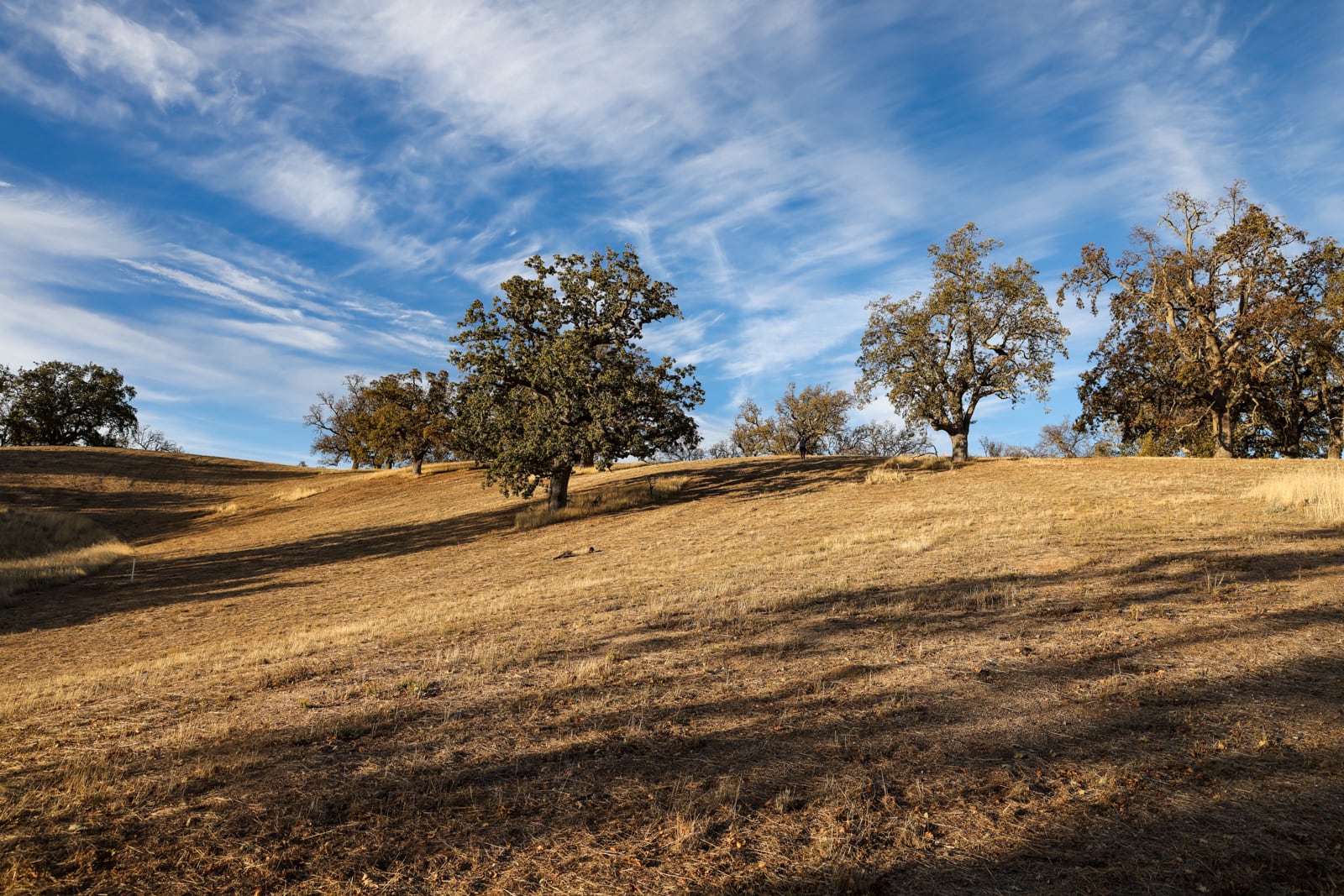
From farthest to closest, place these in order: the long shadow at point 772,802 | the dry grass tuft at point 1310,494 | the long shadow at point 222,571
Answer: the long shadow at point 222,571 < the dry grass tuft at point 1310,494 < the long shadow at point 772,802

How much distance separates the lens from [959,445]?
36.4 metres

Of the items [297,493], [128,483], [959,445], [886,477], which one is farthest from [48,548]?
[959,445]

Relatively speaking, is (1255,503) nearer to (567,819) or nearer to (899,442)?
(567,819)

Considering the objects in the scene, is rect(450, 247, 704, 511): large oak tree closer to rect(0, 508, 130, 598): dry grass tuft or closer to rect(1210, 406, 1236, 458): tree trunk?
rect(0, 508, 130, 598): dry grass tuft

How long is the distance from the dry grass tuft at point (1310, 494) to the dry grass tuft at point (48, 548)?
3546cm

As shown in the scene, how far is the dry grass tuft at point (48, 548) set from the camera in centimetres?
2239

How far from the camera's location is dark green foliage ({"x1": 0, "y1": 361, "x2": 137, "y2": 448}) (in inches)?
2618

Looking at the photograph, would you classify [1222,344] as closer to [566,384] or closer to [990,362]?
[990,362]

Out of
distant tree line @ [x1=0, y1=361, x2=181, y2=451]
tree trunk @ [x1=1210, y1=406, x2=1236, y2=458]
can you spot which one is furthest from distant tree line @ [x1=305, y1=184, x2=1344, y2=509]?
distant tree line @ [x1=0, y1=361, x2=181, y2=451]

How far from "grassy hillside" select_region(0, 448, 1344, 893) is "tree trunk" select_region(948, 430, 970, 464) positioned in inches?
754

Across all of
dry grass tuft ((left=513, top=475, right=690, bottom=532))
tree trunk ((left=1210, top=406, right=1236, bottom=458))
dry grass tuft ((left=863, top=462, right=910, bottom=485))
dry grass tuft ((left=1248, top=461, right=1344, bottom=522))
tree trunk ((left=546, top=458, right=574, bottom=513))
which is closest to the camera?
dry grass tuft ((left=1248, top=461, right=1344, bottom=522))

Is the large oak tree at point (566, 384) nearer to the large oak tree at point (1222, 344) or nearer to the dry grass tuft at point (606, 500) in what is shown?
the dry grass tuft at point (606, 500)

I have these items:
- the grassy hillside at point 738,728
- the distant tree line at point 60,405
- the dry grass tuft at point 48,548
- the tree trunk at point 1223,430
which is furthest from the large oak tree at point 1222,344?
the distant tree line at point 60,405

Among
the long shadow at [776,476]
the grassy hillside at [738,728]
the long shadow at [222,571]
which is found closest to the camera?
the grassy hillside at [738,728]
